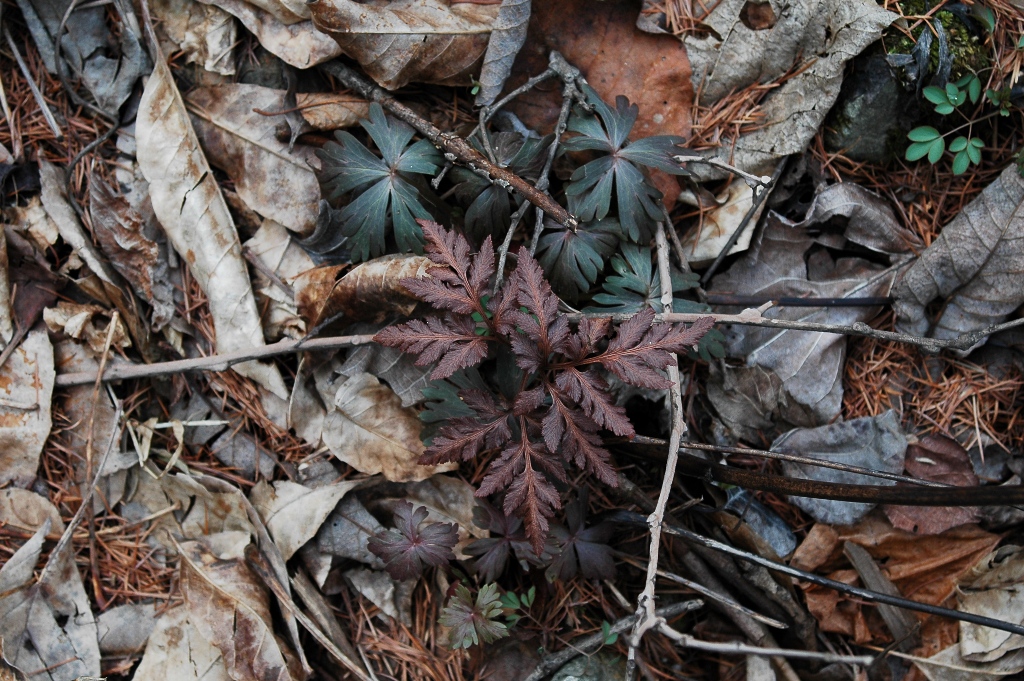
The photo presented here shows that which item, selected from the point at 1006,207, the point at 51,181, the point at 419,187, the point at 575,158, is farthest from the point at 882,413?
the point at 51,181

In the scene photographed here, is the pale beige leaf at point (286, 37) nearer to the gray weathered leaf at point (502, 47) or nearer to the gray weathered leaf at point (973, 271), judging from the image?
the gray weathered leaf at point (502, 47)

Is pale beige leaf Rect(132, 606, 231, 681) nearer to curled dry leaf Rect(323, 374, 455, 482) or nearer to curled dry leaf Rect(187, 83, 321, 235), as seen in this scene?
curled dry leaf Rect(323, 374, 455, 482)

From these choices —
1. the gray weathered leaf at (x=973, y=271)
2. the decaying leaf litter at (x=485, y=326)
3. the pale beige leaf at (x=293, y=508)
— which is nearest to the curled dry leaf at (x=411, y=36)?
the decaying leaf litter at (x=485, y=326)

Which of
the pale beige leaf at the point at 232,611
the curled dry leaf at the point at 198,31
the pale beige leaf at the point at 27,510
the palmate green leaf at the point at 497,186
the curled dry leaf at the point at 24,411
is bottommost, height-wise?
the pale beige leaf at the point at 232,611

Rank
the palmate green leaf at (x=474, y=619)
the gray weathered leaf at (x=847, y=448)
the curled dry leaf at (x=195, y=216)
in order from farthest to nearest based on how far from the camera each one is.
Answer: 1. the curled dry leaf at (x=195, y=216)
2. the gray weathered leaf at (x=847, y=448)
3. the palmate green leaf at (x=474, y=619)

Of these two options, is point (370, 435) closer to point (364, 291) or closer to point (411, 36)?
point (364, 291)

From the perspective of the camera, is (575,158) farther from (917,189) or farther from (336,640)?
(336,640)

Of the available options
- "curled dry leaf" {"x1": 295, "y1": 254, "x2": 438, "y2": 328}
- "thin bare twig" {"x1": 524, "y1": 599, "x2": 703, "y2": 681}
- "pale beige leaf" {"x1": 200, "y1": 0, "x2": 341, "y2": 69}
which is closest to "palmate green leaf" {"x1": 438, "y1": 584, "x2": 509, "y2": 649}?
"thin bare twig" {"x1": 524, "y1": 599, "x2": 703, "y2": 681}
